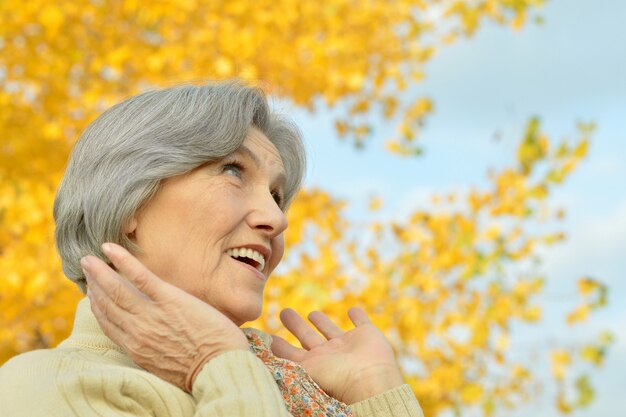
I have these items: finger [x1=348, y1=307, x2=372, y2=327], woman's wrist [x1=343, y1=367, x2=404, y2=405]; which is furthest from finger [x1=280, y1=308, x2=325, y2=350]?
woman's wrist [x1=343, y1=367, x2=404, y2=405]

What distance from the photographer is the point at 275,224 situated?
178 cm

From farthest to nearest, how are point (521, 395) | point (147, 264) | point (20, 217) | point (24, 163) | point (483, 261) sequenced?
point (521, 395) → point (483, 261) → point (24, 163) → point (20, 217) → point (147, 264)

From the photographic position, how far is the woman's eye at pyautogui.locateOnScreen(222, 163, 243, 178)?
5.83 feet

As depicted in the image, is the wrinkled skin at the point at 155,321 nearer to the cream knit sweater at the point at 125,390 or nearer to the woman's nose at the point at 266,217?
the cream knit sweater at the point at 125,390

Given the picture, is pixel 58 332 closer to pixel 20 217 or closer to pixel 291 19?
pixel 20 217

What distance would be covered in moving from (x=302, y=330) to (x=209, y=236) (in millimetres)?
584

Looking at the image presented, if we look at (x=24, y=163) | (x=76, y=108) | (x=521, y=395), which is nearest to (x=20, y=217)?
(x=24, y=163)

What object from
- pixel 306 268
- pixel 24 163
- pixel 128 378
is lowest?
pixel 128 378

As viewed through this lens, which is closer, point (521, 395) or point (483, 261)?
point (483, 261)

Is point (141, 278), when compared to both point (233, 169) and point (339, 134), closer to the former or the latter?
point (233, 169)

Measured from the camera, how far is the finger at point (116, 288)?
1.50 meters

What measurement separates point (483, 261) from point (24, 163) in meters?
3.08

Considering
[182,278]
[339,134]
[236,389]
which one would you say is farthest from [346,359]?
[339,134]

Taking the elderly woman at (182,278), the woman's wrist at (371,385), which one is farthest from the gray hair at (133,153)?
the woman's wrist at (371,385)
